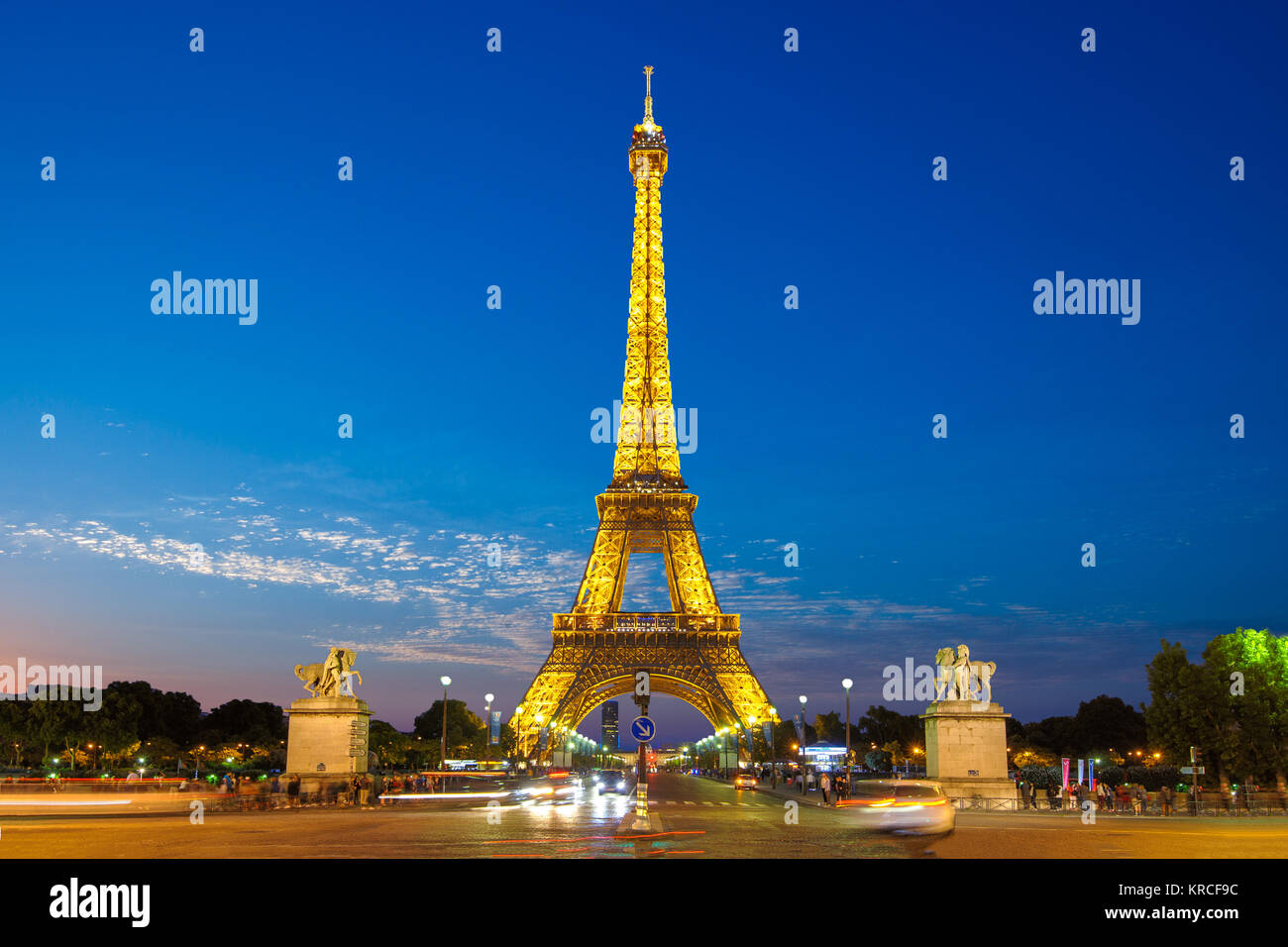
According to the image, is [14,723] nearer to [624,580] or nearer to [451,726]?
[624,580]

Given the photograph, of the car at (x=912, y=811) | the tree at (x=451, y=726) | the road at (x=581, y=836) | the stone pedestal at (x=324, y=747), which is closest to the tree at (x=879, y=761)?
the tree at (x=451, y=726)

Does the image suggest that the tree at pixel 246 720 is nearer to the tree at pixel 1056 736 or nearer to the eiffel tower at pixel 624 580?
the eiffel tower at pixel 624 580

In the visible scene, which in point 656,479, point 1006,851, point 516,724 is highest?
point 656,479

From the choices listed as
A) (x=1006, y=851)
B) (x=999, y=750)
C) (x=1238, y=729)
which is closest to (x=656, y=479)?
(x=1238, y=729)

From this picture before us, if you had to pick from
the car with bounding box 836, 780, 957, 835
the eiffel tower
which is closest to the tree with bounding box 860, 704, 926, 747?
the eiffel tower

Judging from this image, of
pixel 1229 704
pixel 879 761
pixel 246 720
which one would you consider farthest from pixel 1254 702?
pixel 246 720
